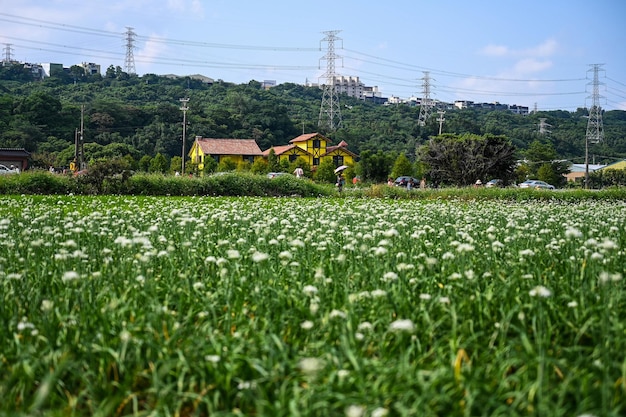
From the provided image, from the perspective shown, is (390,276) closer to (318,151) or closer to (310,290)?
(310,290)

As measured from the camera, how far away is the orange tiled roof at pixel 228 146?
6481 centimetres

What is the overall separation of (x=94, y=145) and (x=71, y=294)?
176 ft

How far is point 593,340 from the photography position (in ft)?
11.4

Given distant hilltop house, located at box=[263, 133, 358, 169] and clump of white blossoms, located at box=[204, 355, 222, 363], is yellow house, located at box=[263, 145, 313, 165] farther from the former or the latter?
clump of white blossoms, located at box=[204, 355, 222, 363]

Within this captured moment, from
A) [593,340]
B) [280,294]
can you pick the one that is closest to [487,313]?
[593,340]

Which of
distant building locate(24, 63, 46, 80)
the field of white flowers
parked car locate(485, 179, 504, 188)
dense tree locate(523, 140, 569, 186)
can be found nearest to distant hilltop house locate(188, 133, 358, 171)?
dense tree locate(523, 140, 569, 186)

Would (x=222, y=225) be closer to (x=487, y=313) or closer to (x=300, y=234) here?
(x=300, y=234)

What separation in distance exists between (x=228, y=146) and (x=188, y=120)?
618cm

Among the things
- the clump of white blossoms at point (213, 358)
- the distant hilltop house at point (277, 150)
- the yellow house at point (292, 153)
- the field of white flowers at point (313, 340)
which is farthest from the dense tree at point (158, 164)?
the clump of white blossoms at point (213, 358)

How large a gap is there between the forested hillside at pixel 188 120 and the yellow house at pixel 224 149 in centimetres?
227

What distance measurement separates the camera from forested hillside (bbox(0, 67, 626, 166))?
178ft

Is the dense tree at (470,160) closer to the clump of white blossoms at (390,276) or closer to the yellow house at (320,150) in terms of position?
the yellow house at (320,150)

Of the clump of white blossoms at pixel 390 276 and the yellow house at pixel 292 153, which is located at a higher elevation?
the yellow house at pixel 292 153

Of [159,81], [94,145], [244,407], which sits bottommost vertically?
[244,407]
